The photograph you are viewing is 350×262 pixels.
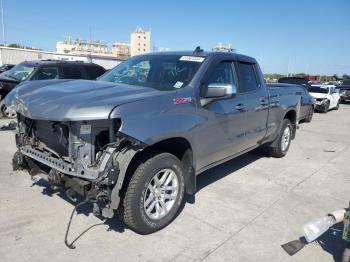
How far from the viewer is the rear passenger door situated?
16.7 ft

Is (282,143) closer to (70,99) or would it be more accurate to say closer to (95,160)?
(95,160)

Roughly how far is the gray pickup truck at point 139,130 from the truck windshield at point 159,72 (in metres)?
0.01

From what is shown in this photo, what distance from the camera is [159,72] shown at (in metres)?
4.39

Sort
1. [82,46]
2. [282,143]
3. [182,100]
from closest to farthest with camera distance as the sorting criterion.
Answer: [182,100]
[282,143]
[82,46]

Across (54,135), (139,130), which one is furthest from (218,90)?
(54,135)

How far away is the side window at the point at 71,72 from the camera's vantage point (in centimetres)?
1056

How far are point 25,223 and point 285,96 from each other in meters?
5.00

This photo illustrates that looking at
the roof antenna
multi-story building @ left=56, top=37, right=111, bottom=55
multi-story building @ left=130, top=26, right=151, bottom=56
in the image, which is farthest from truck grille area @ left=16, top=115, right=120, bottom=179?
multi-story building @ left=130, top=26, right=151, bottom=56

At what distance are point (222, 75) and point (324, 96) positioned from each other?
47.3ft

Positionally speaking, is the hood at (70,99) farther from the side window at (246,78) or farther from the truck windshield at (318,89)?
the truck windshield at (318,89)

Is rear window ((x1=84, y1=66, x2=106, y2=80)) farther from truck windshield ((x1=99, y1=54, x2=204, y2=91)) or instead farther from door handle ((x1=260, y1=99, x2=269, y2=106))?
door handle ((x1=260, y1=99, x2=269, y2=106))

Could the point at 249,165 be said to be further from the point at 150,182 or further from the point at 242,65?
the point at 150,182

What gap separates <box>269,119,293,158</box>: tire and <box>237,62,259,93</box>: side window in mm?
1599

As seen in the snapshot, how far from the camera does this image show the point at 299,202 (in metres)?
4.74
